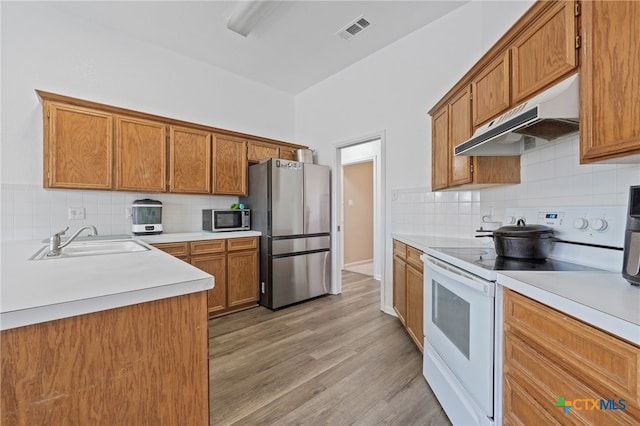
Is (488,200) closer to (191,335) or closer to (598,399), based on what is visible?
(598,399)

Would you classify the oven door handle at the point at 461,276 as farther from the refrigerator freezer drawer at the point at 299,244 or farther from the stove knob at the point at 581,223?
the refrigerator freezer drawer at the point at 299,244

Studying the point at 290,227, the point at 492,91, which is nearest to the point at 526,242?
the point at 492,91

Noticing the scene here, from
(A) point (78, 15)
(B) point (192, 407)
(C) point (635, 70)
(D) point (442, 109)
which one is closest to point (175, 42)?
(A) point (78, 15)

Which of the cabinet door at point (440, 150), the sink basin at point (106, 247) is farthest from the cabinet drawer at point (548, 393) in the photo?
the sink basin at point (106, 247)

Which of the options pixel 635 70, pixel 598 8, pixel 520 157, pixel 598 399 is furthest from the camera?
pixel 520 157

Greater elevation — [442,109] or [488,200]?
[442,109]

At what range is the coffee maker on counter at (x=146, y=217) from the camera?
2.83 m

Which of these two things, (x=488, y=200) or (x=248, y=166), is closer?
(x=488, y=200)

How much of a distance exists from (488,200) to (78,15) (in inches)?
168

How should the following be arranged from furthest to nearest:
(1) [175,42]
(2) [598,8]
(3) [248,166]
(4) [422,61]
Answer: (3) [248,166]
(1) [175,42]
(4) [422,61]
(2) [598,8]

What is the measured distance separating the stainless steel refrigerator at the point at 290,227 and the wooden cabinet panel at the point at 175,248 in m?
0.89

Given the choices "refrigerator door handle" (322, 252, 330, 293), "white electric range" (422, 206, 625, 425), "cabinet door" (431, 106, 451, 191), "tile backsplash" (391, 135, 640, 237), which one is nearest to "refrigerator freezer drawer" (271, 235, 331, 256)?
"refrigerator door handle" (322, 252, 330, 293)

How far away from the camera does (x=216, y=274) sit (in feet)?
9.83

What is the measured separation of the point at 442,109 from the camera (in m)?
2.41
